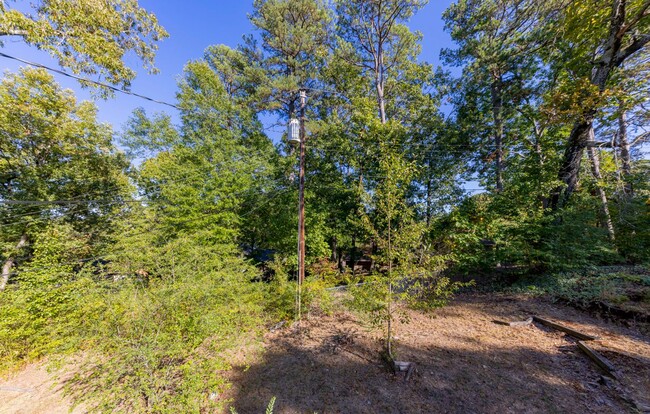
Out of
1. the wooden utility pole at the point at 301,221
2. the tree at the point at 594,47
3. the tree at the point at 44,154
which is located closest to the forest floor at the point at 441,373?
the wooden utility pole at the point at 301,221

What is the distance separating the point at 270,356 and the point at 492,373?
3.95 metres

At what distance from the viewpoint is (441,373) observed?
3.53 metres

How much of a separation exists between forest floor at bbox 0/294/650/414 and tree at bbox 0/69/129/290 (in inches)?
290

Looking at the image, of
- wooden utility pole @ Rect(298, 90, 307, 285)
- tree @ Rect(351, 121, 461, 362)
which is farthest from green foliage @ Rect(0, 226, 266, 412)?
tree @ Rect(351, 121, 461, 362)

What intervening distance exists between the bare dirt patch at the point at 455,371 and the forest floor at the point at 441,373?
15 millimetres

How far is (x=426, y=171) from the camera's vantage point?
1038cm

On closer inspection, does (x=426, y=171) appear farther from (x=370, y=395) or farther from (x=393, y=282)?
(x=370, y=395)

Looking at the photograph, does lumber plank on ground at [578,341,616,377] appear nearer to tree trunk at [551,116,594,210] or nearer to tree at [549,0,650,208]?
tree trunk at [551,116,594,210]

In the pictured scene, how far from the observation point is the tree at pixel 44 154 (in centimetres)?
822

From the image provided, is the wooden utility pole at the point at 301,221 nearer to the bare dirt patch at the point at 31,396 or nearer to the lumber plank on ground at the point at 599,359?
the bare dirt patch at the point at 31,396

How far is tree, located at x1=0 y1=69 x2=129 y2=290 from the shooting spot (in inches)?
324

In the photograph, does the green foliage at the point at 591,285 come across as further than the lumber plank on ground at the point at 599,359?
Yes

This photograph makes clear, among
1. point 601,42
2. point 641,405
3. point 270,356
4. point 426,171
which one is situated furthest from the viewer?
point 426,171

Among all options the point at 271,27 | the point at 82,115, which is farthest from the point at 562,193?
the point at 82,115
